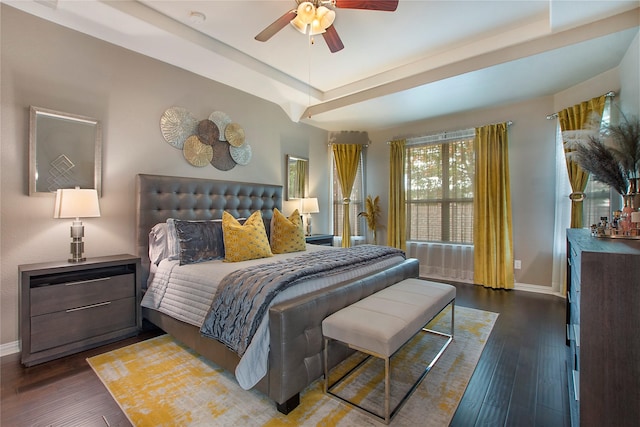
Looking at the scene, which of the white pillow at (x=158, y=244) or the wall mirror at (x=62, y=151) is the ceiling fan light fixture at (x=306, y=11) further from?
the white pillow at (x=158, y=244)

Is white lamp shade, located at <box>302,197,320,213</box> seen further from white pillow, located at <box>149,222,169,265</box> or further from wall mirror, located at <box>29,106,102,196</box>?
wall mirror, located at <box>29,106,102,196</box>

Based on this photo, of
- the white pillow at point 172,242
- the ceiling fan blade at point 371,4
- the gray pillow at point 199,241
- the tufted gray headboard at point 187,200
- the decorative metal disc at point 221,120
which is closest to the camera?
the ceiling fan blade at point 371,4

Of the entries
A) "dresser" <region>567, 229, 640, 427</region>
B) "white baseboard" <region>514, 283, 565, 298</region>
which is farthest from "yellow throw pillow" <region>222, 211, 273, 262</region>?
"white baseboard" <region>514, 283, 565, 298</region>

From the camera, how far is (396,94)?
12.5 feet

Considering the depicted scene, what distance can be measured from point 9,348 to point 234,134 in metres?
2.97

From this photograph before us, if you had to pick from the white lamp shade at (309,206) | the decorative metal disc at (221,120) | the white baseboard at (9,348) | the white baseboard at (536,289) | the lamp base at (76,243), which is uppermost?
the decorative metal disc at (221,120)

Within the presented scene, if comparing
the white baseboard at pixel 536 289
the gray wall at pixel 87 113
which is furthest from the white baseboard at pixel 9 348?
the white baseboard at pixel 536 289

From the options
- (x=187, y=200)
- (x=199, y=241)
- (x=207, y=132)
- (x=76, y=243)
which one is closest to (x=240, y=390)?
(x=199, y=241)

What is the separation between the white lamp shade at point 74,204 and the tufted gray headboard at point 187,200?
1.69 feet

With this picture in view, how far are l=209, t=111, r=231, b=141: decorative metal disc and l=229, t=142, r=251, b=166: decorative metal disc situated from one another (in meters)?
0.20

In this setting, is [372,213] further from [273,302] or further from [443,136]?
[273,302]

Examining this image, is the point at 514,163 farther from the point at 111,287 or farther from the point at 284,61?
the point at 111,287

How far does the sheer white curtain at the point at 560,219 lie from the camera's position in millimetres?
3736

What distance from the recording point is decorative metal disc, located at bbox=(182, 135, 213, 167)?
3459mm
